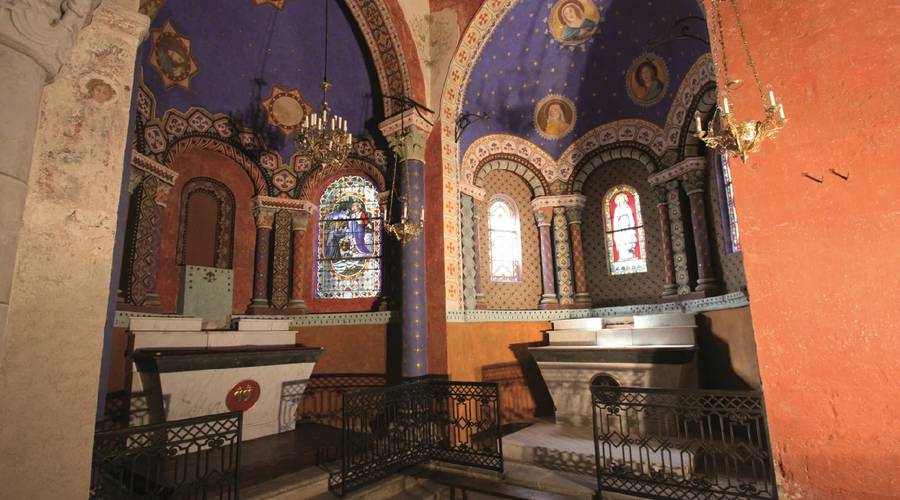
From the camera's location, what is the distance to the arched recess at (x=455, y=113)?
25.4 ft

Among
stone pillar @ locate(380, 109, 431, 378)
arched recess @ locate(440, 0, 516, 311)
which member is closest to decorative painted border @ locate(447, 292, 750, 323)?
arched recess @ locate(440, 0, 516, 311)

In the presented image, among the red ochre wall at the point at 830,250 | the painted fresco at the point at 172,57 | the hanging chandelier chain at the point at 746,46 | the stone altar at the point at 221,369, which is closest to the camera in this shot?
the red ochre wall at the point at 830,250

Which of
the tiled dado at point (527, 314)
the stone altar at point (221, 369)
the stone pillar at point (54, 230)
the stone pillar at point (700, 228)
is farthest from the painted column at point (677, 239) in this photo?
the stone pillar at point (54, 230)

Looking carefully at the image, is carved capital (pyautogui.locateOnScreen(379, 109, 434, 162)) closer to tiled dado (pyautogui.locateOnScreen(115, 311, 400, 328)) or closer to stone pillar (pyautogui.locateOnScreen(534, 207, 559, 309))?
tiled dado (pyautogui.locateOnScreen(115, 311, 400, 328))

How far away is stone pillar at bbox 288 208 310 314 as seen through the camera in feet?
28.1

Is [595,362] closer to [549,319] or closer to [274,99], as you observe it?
[549,319]

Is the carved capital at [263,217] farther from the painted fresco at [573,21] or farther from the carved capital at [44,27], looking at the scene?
the carved capital at [44,27]

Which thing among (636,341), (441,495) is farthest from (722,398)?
(441,495)

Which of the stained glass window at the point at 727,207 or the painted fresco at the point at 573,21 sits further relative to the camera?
the painted fresco at the point at 573,21

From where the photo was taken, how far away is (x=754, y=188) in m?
3.97

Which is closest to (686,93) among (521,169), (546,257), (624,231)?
(624,231)

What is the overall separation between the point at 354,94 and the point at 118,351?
5790 mm

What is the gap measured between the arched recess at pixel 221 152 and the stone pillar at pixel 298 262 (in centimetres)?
78

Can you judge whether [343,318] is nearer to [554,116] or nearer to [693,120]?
[554,116]
